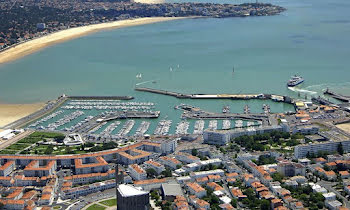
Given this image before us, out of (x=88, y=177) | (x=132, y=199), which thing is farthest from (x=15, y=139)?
(x=132, y=199)

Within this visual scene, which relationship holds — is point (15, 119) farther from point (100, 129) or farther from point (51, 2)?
point (51, 2)

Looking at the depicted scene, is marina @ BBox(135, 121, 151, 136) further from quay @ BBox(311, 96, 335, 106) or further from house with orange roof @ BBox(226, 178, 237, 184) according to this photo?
quay @ BBox(311, 96, 335, 106)

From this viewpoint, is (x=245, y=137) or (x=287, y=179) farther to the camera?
(x=245, y=137)

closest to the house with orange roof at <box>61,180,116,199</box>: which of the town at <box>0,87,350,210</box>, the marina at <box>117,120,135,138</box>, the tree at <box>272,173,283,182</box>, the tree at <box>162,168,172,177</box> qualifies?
the town at <box>0,87,350,210</box>

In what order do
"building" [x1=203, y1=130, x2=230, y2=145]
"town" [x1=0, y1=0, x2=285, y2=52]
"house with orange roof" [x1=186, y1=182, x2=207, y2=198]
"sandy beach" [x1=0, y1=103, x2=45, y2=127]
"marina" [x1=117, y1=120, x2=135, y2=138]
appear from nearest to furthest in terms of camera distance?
"house with orange roof" [x1=186, y1=182, x2=207, y2=198]
"building" [x1=203, y1=130, x2=230, y2=145]
"marina" [x1=117, y1=120, x2=135, y2=138]
"sandy beach" [x1=0, y1=103, x2=45, y2=127]
"town" [x1=0, y1=0, x2=285, y2=52]

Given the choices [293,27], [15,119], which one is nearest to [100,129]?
[15,119]

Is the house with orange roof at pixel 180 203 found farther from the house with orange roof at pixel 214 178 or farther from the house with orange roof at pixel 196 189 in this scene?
the house with orange roof at pixel 214 178

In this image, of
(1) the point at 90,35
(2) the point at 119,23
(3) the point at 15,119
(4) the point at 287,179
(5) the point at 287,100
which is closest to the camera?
(4) the point at 287,179
